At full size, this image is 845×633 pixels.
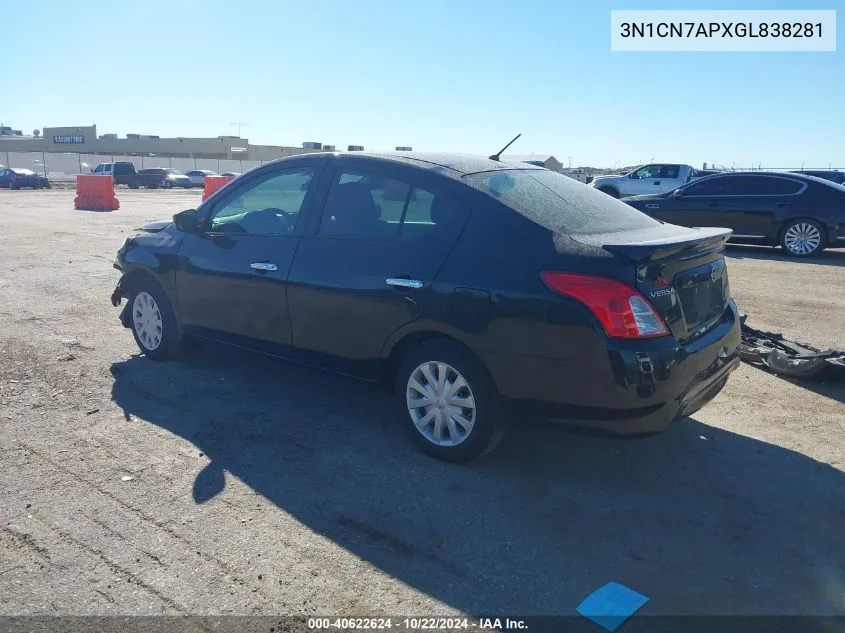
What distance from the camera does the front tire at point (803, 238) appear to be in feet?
40.8

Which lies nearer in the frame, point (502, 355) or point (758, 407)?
point (502, 355)

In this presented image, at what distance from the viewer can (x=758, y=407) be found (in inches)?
200

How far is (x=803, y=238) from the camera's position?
1258 cm

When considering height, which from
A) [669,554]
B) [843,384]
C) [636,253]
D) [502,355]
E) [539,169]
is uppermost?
[539,169]

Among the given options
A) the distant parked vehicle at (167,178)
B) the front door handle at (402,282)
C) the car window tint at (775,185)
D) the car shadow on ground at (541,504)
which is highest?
the distant parked vehicle at (167,178)

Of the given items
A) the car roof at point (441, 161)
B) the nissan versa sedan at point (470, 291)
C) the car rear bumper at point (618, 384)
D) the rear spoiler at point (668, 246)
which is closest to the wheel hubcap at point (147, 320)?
the nissan versa sedan at point (470, 291)

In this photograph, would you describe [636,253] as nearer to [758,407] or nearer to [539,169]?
[539,169]

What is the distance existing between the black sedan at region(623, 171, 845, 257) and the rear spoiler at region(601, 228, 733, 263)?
9837 millimetres

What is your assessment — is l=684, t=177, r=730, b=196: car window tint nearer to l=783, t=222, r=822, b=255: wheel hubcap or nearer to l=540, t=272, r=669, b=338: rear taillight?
l=783, t=222, r=822, b=255: wheel hubcap

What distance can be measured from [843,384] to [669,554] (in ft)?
10.2

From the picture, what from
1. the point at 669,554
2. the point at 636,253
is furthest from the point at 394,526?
the point at 636,253

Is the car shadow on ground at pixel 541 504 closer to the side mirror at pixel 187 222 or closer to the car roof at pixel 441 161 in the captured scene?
the side mirror at pixel 187 222

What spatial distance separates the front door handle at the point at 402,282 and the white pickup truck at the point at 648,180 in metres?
20.1

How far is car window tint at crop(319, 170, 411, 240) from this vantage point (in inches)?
172
